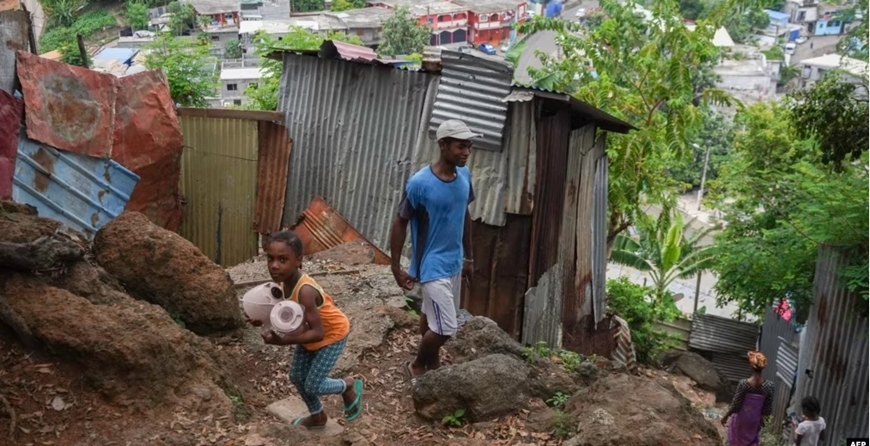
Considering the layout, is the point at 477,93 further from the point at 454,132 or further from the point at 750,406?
the point at 750,406

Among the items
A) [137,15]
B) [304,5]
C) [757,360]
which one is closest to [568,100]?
[757,360]

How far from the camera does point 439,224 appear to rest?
16.2ft

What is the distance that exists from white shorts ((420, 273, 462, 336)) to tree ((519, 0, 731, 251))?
888 centimetres

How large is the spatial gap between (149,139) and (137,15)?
850 inches

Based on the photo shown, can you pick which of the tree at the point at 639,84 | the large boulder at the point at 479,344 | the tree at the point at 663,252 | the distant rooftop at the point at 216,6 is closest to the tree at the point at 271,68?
the tree at the point at 639,84

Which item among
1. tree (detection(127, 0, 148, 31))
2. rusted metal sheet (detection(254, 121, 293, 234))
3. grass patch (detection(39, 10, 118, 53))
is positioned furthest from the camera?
tree (detection(127, 0, 148, 31))

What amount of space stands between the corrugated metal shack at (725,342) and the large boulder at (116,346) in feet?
49.2

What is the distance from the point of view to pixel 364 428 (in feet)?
15.6

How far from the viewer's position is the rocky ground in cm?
418

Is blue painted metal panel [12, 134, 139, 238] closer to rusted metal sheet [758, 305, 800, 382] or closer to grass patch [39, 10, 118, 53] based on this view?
rusted metal sheet [758, 305, 800, 382]

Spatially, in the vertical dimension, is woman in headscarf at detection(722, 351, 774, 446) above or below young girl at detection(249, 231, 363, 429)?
below

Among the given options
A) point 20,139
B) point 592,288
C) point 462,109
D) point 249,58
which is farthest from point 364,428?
point 249,58

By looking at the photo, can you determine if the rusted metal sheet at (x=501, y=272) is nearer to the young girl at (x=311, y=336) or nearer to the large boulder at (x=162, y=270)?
the large boulder at (x=162, y=270)

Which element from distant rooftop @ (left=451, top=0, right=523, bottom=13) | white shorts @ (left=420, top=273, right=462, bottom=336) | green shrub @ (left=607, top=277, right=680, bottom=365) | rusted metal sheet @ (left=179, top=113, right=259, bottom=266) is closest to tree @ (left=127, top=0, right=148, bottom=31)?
rusted metal sheet @ (left=179, top=113, right=259, bottom=266)
